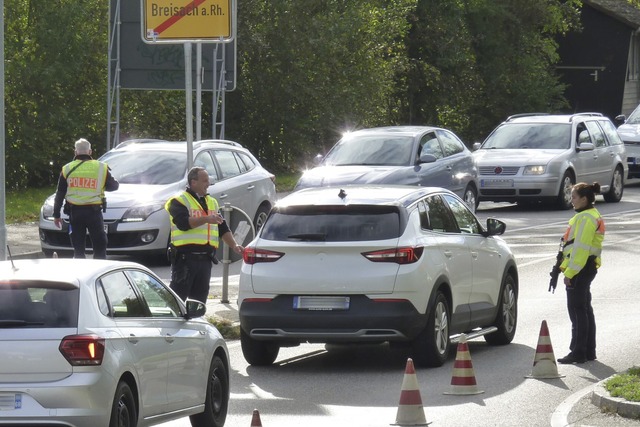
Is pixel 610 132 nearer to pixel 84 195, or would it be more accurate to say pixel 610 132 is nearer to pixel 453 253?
pixel 84 195

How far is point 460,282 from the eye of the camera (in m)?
13.3

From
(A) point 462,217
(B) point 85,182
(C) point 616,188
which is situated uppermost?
(A) point 462,217

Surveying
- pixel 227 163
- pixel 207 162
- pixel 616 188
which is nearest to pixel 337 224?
pixel 207 162

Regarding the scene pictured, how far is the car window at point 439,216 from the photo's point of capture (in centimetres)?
1321

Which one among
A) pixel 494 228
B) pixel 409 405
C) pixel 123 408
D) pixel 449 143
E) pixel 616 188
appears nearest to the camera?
pixel 123 408

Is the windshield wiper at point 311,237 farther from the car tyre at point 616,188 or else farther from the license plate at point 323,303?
the car tyre at point 616,188

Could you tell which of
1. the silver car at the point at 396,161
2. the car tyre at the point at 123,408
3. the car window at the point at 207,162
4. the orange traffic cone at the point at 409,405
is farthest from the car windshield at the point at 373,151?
the car tyre at the point at 123,408

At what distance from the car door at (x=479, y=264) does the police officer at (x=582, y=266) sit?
873 millimetres

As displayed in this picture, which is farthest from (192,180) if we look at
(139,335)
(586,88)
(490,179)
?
(586,88)

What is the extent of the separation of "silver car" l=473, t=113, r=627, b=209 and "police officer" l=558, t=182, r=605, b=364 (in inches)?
620

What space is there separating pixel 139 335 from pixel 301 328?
12.0 ft

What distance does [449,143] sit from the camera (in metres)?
25.5

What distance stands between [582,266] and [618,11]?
2038 inches

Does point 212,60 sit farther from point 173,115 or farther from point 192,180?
point 192,180
